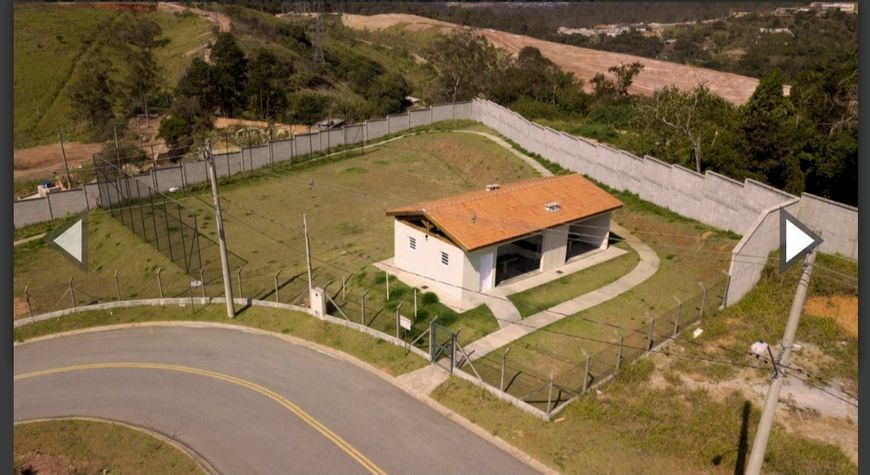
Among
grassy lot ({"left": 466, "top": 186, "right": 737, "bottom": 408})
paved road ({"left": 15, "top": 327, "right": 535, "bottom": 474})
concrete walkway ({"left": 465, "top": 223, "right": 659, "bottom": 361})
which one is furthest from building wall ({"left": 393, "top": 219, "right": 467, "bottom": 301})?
paved road ({"left": 15, "top": 327, "right": 535, "bottom": 474})

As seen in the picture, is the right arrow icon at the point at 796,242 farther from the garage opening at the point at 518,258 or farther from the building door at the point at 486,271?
the garage opening at the point at 518,258

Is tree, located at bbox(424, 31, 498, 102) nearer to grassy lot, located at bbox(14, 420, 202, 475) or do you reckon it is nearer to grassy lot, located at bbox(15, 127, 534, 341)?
grassy lot, located at bbox(15, 127, 534, 341)

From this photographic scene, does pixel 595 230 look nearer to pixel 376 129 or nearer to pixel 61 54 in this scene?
pixel 376 129

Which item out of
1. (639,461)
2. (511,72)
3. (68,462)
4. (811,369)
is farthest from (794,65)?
(68,462)

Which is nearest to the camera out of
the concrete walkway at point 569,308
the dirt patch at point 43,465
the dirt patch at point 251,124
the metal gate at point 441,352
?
the dirt patch at point 43,465

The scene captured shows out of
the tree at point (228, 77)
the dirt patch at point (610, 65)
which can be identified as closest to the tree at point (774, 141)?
the dirt patch at point (610, 65)

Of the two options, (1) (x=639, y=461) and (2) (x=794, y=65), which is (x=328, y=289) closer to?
(1) (x=639, y=461)
